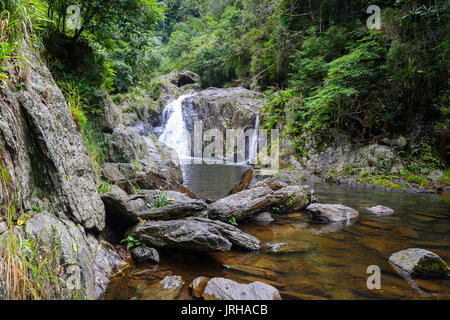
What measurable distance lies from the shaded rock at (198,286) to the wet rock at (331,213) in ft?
10.8

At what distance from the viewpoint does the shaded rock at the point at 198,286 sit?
259 centimetres

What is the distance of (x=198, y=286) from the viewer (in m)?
2.70

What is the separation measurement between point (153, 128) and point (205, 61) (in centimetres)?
876

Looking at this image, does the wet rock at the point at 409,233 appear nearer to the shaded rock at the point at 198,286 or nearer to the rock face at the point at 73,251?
the shaded rock at the point at 198,286

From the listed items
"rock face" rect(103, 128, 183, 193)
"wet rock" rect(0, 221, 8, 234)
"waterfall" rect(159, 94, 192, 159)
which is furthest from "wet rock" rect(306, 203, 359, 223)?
"waterfall" rect(159, 94, 192, 159)

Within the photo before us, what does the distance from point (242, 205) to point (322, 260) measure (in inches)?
74.9

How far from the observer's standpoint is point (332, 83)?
990cm

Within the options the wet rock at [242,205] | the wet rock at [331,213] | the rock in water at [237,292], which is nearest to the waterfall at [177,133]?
Result: the wet rock at [242,205]

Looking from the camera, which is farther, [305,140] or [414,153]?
[305,140]
